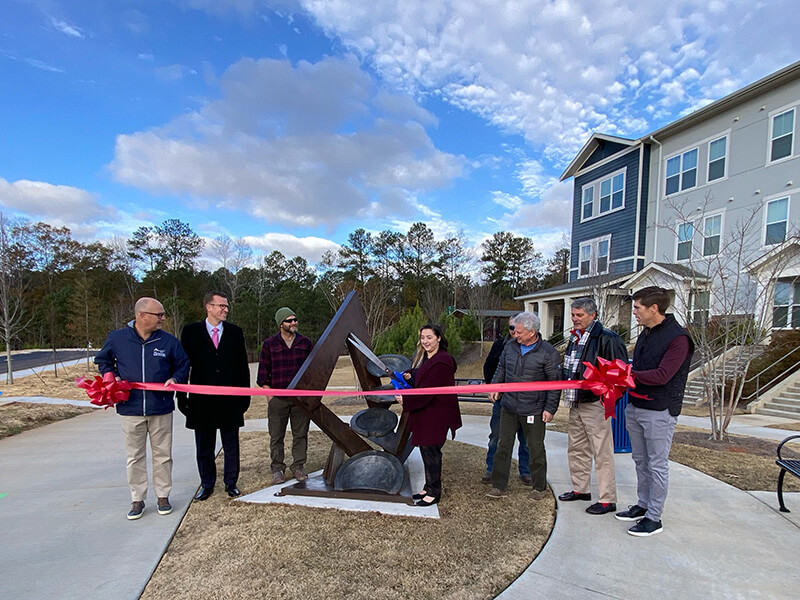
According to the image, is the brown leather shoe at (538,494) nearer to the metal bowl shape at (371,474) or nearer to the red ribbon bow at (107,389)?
the metal bowl shape at (371,474)

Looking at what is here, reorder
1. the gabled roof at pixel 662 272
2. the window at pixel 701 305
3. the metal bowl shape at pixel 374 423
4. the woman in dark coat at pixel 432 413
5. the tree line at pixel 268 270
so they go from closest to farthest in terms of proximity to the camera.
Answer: the woman in dark coat at pixel 432 413, the metal bowl shape at pixel 374 423, the window at pixel 701 305, the gabled roof at pixel 662 272, the tree line at pixel 268 270

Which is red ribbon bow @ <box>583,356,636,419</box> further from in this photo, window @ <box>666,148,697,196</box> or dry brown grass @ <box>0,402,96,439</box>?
window @ <box>666,148,697,196</box>

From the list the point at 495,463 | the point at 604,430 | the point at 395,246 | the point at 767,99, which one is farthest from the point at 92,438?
the point at 395,246

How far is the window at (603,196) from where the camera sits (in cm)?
1831

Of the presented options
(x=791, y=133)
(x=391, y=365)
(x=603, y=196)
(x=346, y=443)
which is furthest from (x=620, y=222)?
(x=346, y=443)

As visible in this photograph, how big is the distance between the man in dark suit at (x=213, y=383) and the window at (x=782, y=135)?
1616cm

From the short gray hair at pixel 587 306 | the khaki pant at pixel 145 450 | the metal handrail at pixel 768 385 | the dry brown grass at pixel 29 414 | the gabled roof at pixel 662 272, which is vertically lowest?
the dry brown grass at pixel 29 414

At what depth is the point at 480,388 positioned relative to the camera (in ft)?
12.1

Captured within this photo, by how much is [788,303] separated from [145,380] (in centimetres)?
1605

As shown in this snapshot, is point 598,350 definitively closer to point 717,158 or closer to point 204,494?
point 204,494

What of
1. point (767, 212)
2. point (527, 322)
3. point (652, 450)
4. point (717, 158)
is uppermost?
point (717, 158)

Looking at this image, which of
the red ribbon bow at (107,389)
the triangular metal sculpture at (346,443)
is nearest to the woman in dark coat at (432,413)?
the triangular metal sculpture at (346,443)

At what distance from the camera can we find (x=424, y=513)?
360 centimetres

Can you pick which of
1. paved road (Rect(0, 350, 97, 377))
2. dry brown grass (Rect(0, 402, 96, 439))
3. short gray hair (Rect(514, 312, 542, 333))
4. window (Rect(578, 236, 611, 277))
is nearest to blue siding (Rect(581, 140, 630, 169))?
window (Rect(578, 236, 611, 277))
